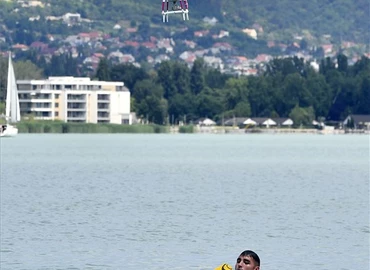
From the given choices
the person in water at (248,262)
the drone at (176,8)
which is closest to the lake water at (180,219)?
the drone at (176,8)

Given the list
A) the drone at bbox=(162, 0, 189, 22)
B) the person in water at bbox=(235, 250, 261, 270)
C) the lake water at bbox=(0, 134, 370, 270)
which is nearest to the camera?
the person in water at bbox=(235, 250, 261, 270)

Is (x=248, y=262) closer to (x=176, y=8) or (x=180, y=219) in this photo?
(x=176, y=8)

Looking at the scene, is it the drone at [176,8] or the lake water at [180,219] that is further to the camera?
the lake water at [180,219]

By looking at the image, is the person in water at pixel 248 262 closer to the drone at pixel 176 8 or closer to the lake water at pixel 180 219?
the drone at pixel 176 8

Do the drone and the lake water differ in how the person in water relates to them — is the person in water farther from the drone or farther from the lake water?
→ the lake water

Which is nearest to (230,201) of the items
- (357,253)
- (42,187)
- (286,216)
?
(286,216)

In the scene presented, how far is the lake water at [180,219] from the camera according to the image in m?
37.1

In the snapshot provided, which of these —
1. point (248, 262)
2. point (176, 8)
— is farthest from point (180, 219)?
point (248, 262)

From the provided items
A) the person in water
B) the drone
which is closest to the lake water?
the drone

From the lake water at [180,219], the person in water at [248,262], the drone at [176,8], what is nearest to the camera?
the person in water at [248,262]

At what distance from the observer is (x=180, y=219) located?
160ft

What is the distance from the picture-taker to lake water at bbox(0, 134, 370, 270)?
37125 mm

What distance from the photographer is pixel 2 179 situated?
77.1m

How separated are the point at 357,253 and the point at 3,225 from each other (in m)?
12.6
